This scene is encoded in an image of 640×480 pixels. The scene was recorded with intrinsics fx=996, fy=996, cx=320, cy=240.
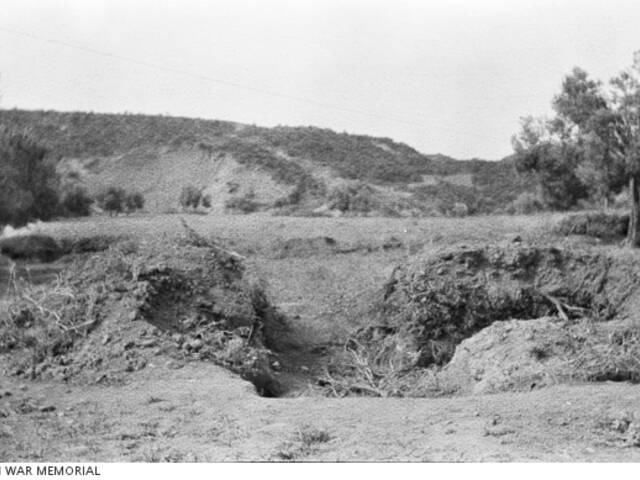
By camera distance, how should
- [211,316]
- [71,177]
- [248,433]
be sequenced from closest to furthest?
[248,433], [211,316], [71,177]

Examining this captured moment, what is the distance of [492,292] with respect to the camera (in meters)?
16.3

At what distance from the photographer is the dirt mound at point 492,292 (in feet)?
53.0

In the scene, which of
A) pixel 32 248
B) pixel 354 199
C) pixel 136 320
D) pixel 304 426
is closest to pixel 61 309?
pixel 136 320

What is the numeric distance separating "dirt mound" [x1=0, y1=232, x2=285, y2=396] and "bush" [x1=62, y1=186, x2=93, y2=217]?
16.4m

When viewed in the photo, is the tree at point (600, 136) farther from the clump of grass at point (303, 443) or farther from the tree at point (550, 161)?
the clump of grass at point (303, 443)

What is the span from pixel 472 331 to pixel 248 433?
7384mm

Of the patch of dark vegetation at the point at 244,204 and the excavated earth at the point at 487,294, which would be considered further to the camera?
the patch of dark vegetation at the point at 244,204

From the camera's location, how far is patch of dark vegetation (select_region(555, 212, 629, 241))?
2717cm

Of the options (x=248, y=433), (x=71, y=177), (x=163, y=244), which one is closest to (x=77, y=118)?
(x=71, y=177)

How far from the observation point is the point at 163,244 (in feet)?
53.9

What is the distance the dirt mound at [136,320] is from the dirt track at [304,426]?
1014mm

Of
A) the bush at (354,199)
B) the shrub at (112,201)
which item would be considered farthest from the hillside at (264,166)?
the shrub at (112,201)

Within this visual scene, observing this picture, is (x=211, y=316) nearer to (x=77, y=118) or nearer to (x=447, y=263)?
(x=447, y=263)

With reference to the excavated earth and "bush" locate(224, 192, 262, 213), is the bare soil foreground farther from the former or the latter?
"bush" locate(224, 192, 262, 213)
